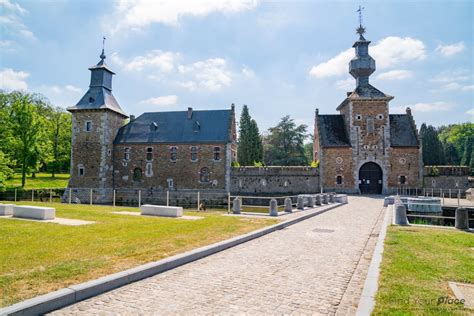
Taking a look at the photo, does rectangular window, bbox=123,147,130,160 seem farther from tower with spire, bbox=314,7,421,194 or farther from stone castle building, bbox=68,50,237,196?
tower with spire, bbox=314,7,421,194

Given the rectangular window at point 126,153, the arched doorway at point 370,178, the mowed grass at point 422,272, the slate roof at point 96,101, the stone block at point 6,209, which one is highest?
the slate roof at point 96,101

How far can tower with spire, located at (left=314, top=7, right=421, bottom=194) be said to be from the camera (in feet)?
102

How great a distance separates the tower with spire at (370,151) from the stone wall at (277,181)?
1369 mm

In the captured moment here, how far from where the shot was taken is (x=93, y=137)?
32844 mm

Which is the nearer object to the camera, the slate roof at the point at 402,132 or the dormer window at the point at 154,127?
the slate roof at the point at 402,132

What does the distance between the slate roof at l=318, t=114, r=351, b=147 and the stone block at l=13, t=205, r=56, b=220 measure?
2693 centimetres

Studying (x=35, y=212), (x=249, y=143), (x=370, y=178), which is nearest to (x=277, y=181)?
(x=370, y=178)

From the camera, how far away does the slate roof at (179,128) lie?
33.5m

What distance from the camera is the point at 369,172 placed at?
1254 inches

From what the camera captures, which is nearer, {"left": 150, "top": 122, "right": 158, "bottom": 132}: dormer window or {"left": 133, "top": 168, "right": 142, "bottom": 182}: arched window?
{"left": 133, "top": 168, "right": 142, "bottom": 182}: arched window

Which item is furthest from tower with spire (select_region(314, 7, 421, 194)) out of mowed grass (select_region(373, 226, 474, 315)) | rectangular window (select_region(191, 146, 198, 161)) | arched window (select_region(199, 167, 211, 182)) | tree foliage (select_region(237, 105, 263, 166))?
mowed grass (select_region(373, 226, 474, 315))

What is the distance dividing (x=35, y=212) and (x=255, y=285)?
1001cm

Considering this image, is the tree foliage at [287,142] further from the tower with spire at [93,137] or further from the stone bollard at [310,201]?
the stone bollard at [310,201]

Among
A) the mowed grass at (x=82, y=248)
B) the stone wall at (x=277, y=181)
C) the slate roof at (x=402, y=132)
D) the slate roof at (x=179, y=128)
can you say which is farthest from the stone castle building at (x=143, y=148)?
the mowed grass at (x=82, y=248)
